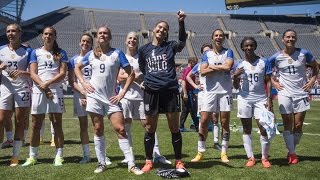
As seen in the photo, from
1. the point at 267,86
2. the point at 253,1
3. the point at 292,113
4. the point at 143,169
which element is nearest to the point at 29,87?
the point at 143,169

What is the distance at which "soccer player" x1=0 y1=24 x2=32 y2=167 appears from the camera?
242 inches

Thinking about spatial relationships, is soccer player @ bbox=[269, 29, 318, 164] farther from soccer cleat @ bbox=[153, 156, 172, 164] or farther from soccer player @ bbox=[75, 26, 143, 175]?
soccer player @ bbox=[75, 26, 143, 175]

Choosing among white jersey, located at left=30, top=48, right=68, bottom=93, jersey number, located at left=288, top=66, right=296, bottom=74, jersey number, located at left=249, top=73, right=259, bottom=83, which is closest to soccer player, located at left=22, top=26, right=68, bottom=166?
white jersey, located at left=30, top=48, right=68, bottom=93

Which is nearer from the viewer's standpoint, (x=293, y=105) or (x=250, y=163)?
(x=250, y=163)

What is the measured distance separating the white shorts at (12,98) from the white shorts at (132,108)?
1.63 meters

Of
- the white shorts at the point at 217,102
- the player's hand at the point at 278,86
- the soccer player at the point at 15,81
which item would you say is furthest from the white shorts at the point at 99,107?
the player's hand at the point at 278,86

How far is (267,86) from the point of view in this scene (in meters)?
6.16

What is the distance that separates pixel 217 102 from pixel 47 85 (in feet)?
9.33

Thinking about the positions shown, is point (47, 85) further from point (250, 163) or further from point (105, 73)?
point (250, 163)

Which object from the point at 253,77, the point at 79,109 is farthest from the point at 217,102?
the point at 79,109

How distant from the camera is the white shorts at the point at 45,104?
6008mm

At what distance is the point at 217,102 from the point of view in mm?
6418

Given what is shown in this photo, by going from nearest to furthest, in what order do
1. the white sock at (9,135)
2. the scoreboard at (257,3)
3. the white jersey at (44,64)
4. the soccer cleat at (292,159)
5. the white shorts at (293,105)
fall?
the white jersey at (44,64) → the soccer cleat at (292,159) → the white shorts at (293,105) → the white sock at (9,135) → the scoreboard at (257,3)

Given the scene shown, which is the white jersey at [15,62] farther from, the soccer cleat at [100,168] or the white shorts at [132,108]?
the soccer cleat at [100,168]
